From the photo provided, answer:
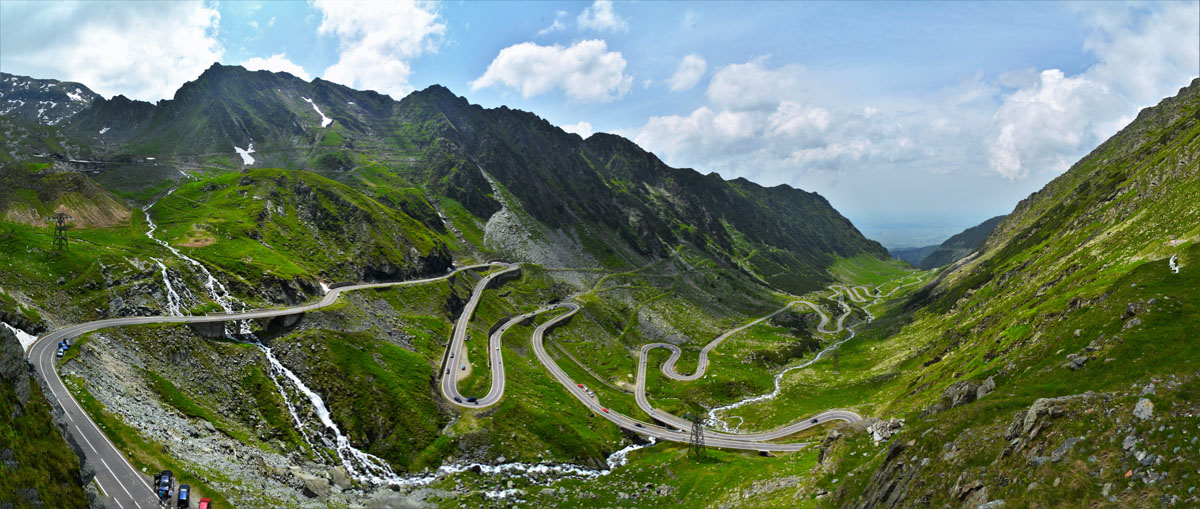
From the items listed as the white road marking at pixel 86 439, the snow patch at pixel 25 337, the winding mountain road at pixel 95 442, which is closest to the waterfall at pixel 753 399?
the winding mountain road at pixel 95 442

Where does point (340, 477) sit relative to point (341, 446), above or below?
below

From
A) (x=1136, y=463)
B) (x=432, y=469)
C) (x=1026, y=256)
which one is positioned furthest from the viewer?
(x=1026, y=256)

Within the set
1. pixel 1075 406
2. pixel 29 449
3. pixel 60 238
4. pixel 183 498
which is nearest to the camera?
pixel 1075 406

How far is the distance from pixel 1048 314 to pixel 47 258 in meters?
156

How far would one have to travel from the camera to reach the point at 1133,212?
109625 millimetres

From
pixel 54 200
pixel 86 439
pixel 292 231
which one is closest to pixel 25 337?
pixel 86 439

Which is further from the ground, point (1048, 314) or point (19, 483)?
point (19, 483)

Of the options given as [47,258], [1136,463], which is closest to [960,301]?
[1136,463]

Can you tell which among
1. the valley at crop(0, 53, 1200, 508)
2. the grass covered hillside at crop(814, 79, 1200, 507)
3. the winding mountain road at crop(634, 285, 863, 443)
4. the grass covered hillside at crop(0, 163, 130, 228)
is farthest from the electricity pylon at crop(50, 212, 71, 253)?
the grass covered hillside at crop(814, 79, 1200, 507)

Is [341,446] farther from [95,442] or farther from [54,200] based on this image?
[54,200]

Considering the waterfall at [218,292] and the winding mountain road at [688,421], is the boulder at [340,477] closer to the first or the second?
the waterfall at [218,292]

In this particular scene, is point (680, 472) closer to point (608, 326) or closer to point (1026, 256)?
point (608, 326)

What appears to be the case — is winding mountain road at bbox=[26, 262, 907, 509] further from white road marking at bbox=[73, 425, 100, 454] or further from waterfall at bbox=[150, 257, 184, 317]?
waterfall at bbox=[150, 257, 184, 317]

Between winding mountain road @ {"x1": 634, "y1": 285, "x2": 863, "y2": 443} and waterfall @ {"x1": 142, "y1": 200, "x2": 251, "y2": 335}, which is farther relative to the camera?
winding mountain road @ {"x1": 634, "y1": 285, "x2": 863, "y2": 443}
